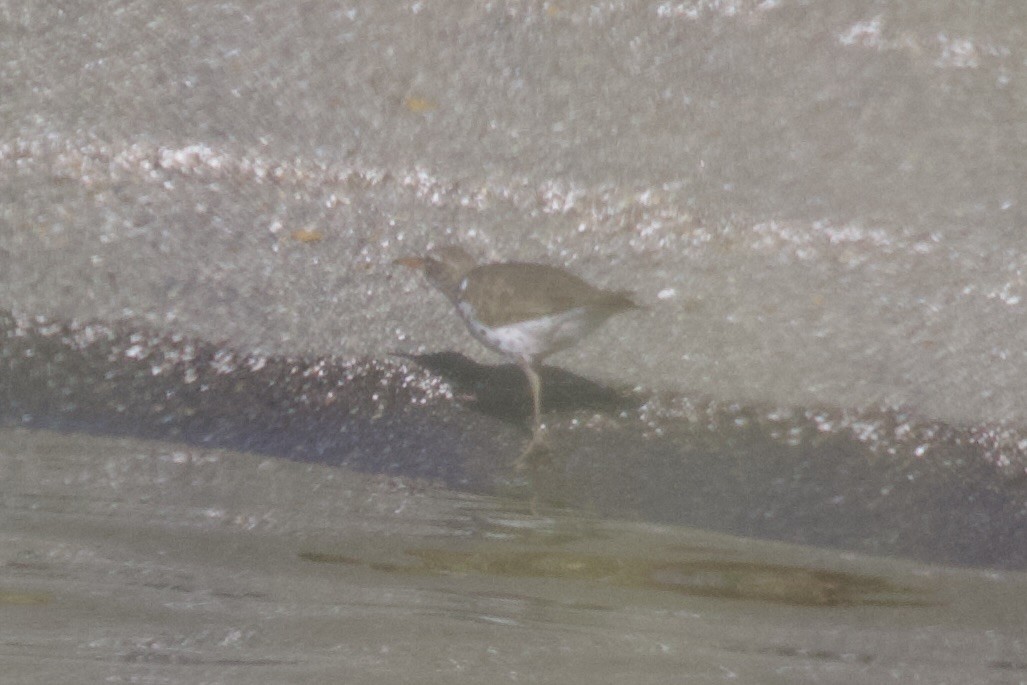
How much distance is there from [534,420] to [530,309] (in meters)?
0.37

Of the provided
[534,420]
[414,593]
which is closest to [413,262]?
[534,420]

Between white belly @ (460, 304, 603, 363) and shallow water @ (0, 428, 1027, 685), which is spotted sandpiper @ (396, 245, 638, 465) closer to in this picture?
white belly @ (460, 304, 603, 363)

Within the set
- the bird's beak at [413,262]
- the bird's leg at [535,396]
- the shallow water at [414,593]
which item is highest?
the bird's beak at [413,262]

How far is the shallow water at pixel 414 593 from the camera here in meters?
2.75

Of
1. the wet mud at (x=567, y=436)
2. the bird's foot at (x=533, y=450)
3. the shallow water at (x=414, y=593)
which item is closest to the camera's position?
the shallow water at (x=414, y=593)

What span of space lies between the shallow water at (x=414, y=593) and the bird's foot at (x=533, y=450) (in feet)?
1.09

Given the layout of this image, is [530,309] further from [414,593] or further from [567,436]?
[414,593]

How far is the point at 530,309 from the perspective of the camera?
4.22 m

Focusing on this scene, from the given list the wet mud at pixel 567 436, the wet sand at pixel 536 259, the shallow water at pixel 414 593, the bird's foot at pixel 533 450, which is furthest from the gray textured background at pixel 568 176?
the shallow water at pixel 414 593

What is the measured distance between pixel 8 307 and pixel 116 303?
36 centimetres

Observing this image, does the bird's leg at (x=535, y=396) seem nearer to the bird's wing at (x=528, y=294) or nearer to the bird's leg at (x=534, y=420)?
the bird's leg at (x=534, y=420)

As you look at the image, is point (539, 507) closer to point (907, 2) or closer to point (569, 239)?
point (569, 239)

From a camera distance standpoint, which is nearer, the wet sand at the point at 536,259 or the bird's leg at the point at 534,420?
the wet sand at the point at 536,259

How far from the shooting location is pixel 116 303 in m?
4.75
